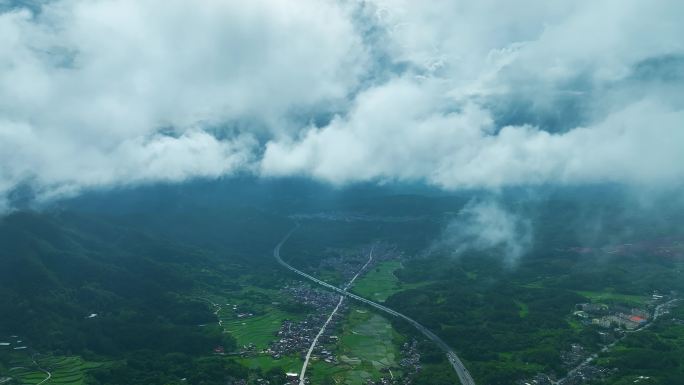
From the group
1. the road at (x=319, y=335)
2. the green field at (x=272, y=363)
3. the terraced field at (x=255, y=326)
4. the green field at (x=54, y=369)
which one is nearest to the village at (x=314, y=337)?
the road at (x=319, y=335)

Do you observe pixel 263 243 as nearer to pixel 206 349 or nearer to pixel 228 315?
pixel 228 315

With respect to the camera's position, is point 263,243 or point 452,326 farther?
point 263,243

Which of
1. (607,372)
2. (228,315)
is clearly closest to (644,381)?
(607,372)

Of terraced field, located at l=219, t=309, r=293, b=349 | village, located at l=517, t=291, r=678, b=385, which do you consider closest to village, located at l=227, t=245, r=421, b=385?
terraced field, located at l=219, t=309, r=293, b=349

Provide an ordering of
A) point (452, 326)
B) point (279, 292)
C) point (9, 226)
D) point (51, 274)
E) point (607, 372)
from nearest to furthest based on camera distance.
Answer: point (607, 372)
point (452, 326)
point (51, 274)
point (9, 226)
point (279, 292)

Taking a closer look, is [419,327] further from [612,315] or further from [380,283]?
[612,315]

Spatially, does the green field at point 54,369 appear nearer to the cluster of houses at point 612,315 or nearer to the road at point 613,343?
the road at point 613,343
